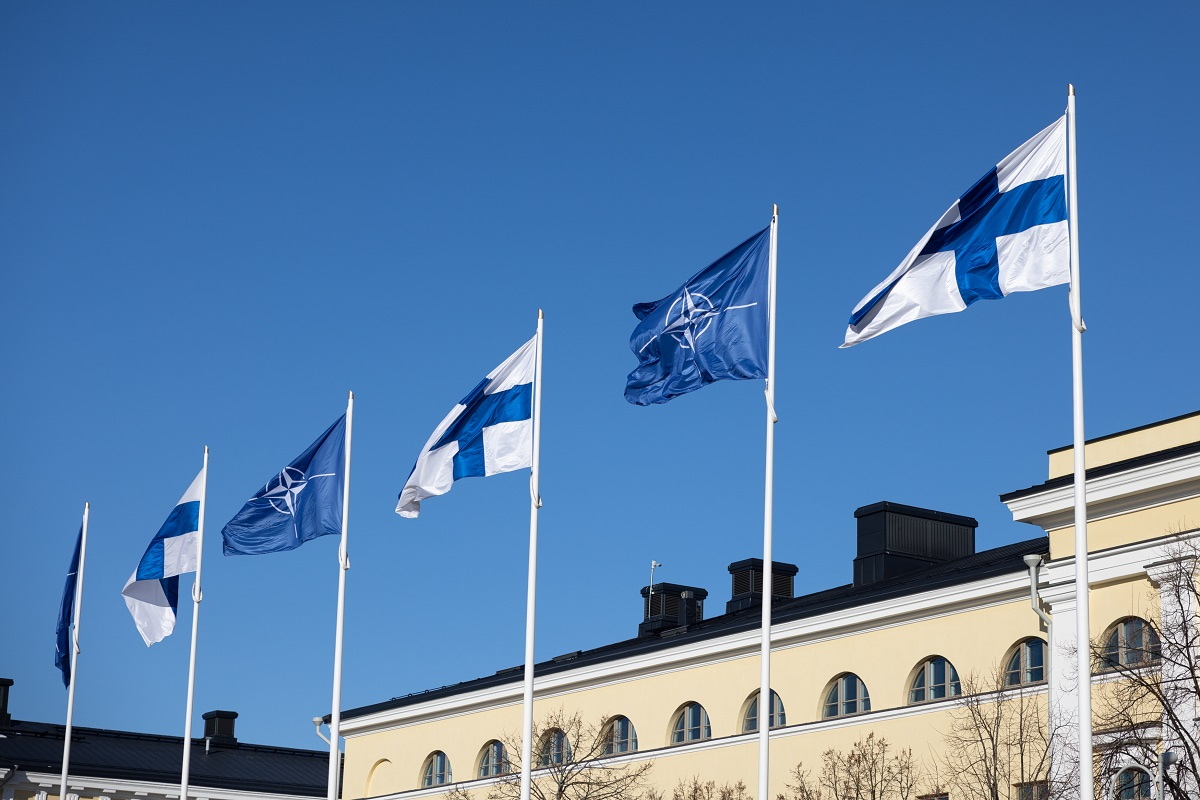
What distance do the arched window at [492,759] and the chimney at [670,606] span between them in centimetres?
599

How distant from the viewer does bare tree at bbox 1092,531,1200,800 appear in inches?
1189

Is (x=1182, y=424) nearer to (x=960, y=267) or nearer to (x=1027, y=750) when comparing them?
(x=1027, y=750)

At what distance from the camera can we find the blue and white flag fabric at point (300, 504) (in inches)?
1273

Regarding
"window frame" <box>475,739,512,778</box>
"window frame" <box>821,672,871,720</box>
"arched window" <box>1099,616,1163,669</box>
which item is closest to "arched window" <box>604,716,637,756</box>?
"window frame" <box>475,739,512,778</box>

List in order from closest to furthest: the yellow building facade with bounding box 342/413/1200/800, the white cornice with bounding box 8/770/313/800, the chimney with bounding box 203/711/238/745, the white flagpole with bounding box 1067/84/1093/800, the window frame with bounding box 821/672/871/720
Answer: the white flagpole with bounding box 1067/84/1093/800 → the yellow building facade with bounding box 342/413/1200/800 → the window frame with bounding box 821/672/871/720 → the white cornice with bounding box 8/770/313/800 → the chimney with bounding box 203/711/238/745

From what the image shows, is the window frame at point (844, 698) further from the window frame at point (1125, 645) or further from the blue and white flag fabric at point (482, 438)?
the blue and white flag fabric at point (482, 438)

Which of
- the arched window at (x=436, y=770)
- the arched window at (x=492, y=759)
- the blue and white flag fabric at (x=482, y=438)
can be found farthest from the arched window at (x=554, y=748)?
the blue and white flag fabric at (x=482, y=438)

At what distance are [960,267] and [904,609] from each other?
2016cm

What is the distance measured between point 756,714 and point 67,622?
17.5m

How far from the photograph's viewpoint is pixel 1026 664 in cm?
3838

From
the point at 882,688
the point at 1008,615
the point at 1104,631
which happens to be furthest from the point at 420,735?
the point at 1104,631

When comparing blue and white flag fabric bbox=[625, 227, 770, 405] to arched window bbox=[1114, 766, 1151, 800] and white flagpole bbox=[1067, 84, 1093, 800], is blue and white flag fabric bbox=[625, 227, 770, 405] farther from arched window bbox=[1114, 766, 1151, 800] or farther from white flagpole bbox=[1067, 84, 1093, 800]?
arched window bbox=[1114, 766, 1151, 800]

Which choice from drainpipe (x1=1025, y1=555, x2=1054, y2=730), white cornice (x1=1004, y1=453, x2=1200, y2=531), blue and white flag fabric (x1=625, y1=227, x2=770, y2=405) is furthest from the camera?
drainpipe (x1=1025, y1=555, x2=1054, y2=730)

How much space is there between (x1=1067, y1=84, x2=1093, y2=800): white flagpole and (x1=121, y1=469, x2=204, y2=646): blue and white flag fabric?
21.6 metres
